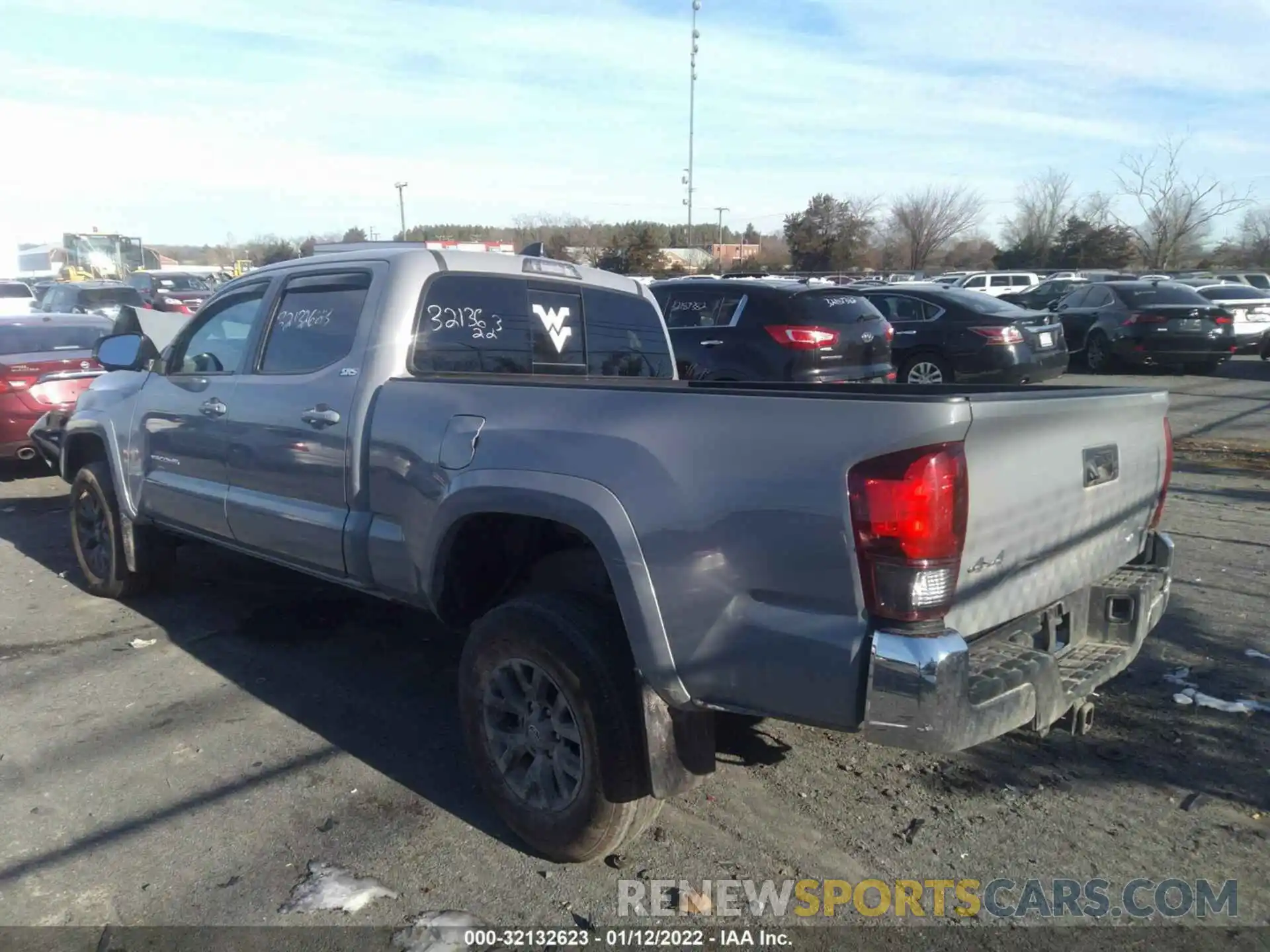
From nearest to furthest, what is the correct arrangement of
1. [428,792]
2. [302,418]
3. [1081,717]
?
1. [1081,717]
2. [428,792]
3. [302,418]

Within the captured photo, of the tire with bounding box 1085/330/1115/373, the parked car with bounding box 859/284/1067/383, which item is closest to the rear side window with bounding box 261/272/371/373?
the parked car with bounding box 859/284/1067/383

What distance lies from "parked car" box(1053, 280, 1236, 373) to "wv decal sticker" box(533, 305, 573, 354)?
49.4ft

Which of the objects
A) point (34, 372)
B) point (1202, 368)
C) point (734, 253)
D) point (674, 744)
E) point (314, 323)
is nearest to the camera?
point (674, 744)

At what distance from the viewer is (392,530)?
13.1ft

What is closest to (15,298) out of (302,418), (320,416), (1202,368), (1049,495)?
(302,418)

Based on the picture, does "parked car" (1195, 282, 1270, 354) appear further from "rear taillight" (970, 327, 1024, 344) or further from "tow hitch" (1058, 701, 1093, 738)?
"tow hitch" (1058, 701, 1093, 738)

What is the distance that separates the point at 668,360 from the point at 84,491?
3678mm

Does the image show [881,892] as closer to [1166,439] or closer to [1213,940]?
[1213,940]

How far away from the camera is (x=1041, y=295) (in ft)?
79.6

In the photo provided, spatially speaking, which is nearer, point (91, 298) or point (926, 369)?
point (926, 369)

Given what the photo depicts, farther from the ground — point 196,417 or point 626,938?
point 196,417

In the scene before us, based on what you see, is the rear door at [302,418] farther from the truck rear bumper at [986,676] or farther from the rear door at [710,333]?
the rear door at [710,333]

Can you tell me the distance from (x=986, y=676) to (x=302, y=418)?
293cm

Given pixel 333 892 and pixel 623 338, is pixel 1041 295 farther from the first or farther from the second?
pixel 333 892
